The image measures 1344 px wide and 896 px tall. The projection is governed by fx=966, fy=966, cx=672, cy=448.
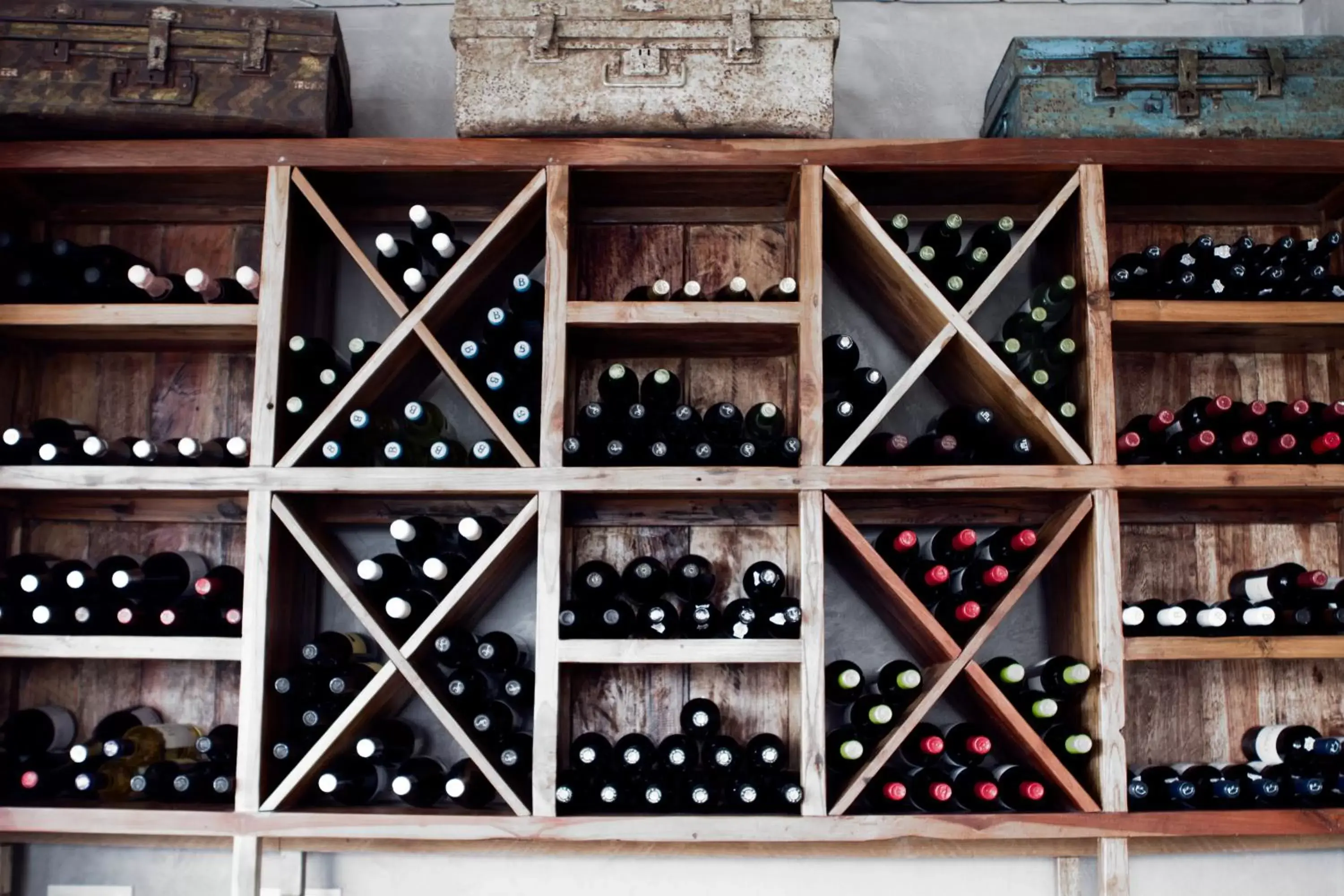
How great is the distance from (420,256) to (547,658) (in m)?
0.79

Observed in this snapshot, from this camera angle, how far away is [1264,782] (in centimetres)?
166

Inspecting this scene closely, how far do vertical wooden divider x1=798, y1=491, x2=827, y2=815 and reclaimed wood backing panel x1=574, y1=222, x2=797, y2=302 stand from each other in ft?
1.88

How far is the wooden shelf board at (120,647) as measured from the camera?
64.4 inches

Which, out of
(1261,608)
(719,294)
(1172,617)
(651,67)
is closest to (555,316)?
(719,294)

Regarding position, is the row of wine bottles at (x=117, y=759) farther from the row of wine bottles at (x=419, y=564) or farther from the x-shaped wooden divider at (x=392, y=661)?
the row of wine bottles at (x=419, y=564)

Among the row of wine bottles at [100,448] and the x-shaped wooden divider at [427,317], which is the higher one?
the x-shaped wooden divider at [427,317]

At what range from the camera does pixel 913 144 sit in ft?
5.72

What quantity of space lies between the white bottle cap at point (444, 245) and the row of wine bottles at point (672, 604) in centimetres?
62

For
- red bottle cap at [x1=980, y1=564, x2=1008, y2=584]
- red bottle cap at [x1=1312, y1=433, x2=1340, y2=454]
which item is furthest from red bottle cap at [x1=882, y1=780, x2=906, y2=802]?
red bottle cap at [x1=1312, y1=433, x2=1340, y2=454]

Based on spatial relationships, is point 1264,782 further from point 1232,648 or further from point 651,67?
point 651,67

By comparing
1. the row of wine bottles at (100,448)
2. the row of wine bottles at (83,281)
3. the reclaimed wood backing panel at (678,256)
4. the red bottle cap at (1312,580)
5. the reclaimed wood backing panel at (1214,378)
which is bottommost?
the red bottle cap at (1312,580)

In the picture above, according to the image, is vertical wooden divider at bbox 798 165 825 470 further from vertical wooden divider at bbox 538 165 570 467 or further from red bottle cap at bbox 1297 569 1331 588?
red bottle cap at bbox 1297 569 1331 588

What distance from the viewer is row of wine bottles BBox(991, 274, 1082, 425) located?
1740 millimetres

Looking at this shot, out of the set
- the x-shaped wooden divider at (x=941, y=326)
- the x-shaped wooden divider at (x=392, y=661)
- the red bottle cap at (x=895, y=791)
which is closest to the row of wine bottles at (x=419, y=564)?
the x-shaped wooden divider at (x=392, y=661)
